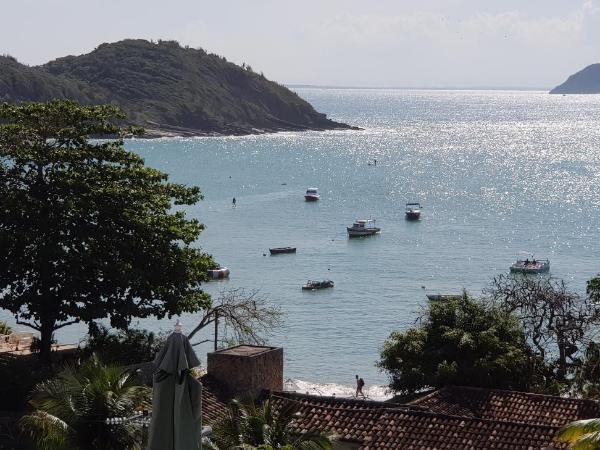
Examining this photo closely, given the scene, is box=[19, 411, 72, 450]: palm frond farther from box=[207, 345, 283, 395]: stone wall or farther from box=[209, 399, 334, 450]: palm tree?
box=[207, 345, 283, 395]: stone wall

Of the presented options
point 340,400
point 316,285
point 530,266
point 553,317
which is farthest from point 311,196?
point 340,400

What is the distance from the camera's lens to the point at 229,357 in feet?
75.4

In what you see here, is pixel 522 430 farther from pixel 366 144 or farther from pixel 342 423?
pixel 366 144

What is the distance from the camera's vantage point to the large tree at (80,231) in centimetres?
2711

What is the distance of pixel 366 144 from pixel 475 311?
170440 millimetres

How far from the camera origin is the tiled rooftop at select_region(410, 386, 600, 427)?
2188cm

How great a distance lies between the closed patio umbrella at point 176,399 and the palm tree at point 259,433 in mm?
2270

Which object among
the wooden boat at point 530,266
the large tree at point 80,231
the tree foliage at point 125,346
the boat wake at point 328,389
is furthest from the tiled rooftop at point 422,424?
the wooden boat at point 530,266

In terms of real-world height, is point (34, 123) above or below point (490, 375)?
above

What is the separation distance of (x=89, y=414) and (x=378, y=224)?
285 feet

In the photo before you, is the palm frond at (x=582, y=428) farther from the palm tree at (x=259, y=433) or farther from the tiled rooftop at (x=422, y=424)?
the tiled rooftop at (x=422, y=424)

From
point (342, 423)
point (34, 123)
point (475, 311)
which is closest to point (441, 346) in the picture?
point (475, 311)

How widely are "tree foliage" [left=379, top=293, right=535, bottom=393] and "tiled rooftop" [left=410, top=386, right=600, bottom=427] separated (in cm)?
256

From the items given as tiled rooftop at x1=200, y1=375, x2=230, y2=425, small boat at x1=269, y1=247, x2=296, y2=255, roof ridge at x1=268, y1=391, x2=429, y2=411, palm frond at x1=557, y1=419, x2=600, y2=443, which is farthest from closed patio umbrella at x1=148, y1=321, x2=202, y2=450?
small boat at x1=269, y1=247, x2=296, y2=255
